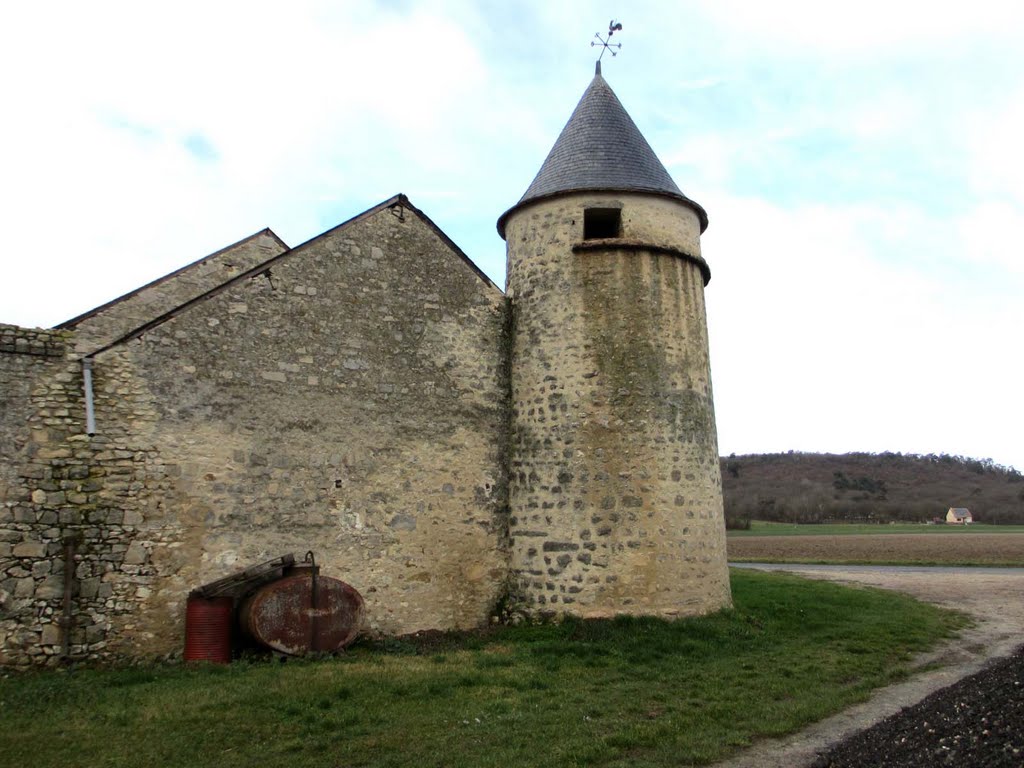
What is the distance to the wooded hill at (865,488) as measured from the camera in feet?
259

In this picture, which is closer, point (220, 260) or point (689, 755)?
point (689, 755)

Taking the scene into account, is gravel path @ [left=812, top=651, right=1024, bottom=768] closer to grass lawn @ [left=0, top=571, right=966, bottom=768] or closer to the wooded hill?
grass lawn @ [left=0, top=571, right=966, bottom=768]

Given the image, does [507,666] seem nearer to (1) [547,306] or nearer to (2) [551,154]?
(1) [547,306]

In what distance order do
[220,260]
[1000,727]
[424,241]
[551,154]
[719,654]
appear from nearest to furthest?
[1000,727] → [719,654] → [424,241] → [551,154] → [220,260]

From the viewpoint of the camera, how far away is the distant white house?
266 ft

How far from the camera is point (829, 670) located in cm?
902

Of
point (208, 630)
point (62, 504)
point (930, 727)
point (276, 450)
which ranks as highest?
point (276, 450)

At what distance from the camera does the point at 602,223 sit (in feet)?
44.0

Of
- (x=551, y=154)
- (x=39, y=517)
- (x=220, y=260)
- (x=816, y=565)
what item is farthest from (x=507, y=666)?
(x=816, y=565)

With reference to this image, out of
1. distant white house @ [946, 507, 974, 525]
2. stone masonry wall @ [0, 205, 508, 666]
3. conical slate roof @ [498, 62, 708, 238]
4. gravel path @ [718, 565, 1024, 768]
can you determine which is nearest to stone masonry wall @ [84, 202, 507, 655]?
stone masonry wall @ [0, 205, 508, 666]

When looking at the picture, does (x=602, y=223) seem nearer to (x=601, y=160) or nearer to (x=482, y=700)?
(x=601, y=160)

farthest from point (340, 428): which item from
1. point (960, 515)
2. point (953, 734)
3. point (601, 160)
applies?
point (960, 515)

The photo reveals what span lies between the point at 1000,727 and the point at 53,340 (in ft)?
34.6

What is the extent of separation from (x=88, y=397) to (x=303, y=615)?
3.85m
